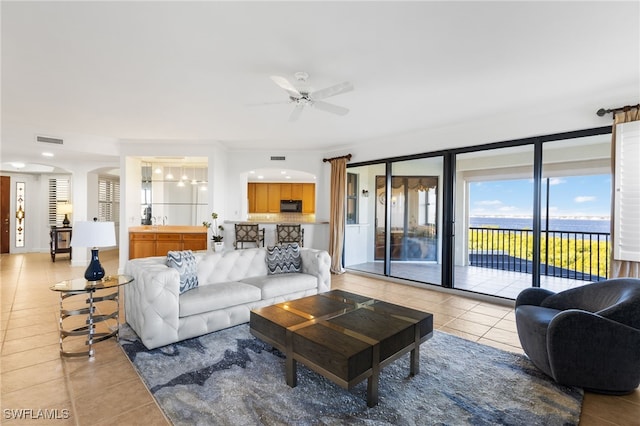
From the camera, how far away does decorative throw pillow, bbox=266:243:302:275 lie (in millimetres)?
4203

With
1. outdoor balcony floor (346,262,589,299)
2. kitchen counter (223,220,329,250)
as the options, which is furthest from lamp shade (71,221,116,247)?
outdoor balcony floor (346,262,589,299)

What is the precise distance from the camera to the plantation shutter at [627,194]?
330cm

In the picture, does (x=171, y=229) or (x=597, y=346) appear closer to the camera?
(x=597, y=346)

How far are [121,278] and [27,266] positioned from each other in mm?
5711

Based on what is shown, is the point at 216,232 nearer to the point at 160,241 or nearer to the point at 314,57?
the point at 160,241

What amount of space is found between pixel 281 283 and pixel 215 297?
2.78ft

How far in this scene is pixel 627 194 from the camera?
3363mm

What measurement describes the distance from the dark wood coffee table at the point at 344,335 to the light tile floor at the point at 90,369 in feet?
2.90

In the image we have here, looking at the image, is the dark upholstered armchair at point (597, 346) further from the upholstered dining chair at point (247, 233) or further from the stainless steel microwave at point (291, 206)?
the stainless steel microwave at point (291, 206)

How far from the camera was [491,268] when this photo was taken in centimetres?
667

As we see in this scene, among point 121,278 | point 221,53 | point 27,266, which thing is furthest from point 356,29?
point 27,266

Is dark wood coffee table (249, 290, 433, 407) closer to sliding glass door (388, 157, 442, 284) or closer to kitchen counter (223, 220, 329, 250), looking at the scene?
sliding glass door (388, 157, 442, 284)

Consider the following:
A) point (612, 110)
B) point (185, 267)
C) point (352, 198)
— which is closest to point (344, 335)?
point (185, 267)

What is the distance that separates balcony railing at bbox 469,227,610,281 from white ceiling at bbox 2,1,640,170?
7.74 ft
